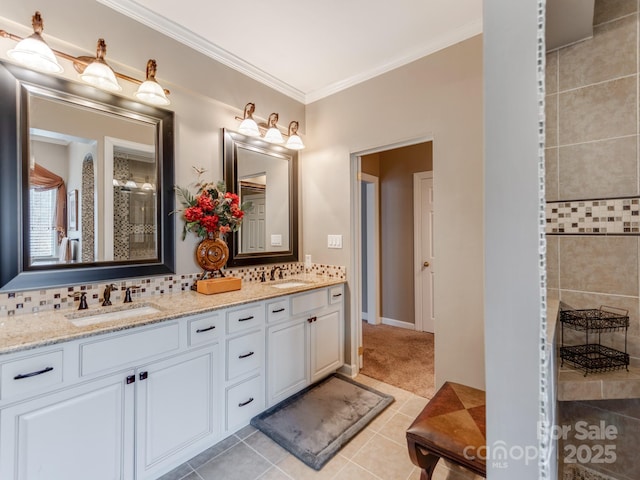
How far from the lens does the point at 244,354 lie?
6.41 feet

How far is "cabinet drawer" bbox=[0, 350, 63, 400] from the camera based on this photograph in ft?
3.72

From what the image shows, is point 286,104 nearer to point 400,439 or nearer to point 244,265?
point 244,265

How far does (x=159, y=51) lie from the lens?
206 cm

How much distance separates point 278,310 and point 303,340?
1.31ft

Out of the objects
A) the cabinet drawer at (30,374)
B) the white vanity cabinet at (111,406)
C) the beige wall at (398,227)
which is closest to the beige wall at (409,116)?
the white vanity cabinet at (111,406)

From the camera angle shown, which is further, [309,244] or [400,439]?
[309,244]

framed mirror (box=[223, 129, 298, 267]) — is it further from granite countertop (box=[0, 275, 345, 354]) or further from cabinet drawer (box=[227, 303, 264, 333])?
cabinet drawer (box=[227, 303, 264, 333])

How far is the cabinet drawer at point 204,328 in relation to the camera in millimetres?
1683

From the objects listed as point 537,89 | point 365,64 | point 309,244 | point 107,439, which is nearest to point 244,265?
point 309,244

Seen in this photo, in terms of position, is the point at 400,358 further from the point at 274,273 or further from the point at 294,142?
the point at 294,142

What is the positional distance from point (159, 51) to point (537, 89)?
233 centimetres

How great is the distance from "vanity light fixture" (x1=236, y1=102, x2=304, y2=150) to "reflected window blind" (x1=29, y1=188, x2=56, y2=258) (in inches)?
54.0

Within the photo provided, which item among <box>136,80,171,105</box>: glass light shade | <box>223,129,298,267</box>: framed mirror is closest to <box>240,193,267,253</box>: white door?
<box>223,129,298,267</box>: framed mirror

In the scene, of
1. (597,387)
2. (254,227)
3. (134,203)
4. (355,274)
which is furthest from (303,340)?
(597,387)
